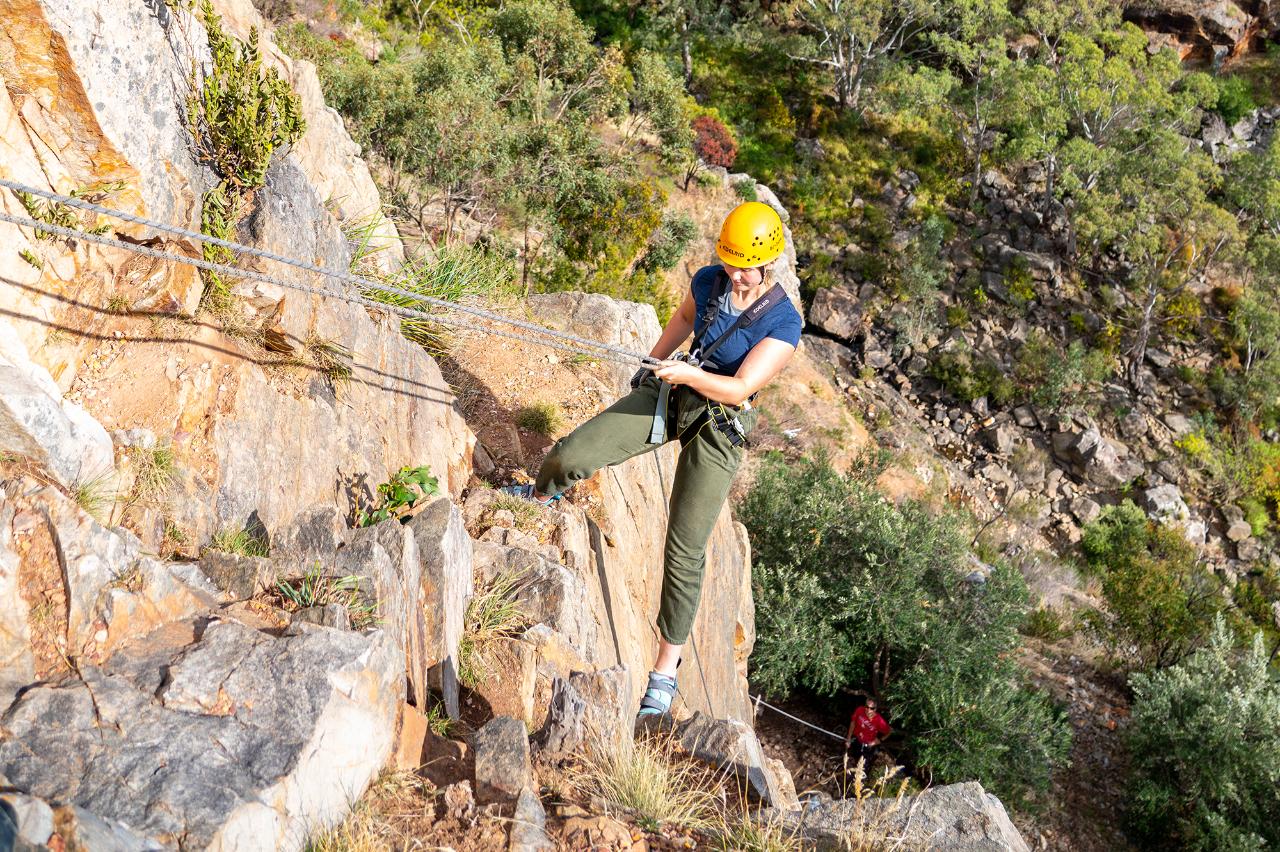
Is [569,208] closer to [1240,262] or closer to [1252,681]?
[1252,681]

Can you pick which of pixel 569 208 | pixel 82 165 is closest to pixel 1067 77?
pixel 569 208

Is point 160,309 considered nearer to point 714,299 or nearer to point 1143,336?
point 714,299

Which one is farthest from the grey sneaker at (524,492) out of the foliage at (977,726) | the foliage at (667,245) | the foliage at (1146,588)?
the foliage at (667,245)

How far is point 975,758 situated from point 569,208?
49.1ft

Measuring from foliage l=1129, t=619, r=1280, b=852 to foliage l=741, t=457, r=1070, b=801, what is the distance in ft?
4.92

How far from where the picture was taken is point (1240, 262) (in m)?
29.7

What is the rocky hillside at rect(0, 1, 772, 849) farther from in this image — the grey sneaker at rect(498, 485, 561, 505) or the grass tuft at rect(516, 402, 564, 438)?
the grass tuft at rect(516, 402, 564, 438)

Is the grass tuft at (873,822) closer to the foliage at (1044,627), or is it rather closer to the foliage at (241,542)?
the foliage at (241,542)

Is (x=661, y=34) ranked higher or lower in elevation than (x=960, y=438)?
higher

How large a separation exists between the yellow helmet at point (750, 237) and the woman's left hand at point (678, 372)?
631 millimetres

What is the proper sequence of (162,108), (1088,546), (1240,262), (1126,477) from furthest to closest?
(1240,262), (1126,477), (1088,546), (162,108)

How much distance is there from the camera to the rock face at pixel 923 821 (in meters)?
3.68

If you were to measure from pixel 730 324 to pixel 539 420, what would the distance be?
8.12 feet

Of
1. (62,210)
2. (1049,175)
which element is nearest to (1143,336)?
(1049,175)
